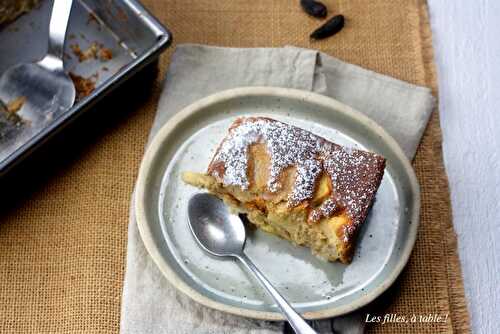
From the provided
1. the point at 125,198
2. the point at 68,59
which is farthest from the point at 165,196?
the point at 68,59

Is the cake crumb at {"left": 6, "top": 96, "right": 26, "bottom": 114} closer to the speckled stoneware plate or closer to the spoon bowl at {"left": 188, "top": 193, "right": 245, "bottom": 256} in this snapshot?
the speckled stoneware plate

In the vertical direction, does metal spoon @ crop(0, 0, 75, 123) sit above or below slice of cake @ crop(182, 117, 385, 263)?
above

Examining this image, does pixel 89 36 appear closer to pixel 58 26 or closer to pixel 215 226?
pixel 58 26

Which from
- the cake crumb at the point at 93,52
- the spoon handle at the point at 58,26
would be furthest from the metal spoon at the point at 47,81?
the cake crumb at the point at 93,52

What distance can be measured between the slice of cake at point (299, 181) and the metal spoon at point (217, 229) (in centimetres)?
9

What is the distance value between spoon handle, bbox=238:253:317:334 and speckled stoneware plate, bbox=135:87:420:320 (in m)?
0.06

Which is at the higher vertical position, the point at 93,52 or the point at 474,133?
the point at 93,52

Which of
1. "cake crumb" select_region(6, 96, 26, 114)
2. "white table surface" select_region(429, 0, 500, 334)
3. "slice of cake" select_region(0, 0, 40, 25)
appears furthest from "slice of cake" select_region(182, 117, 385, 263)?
"slice of cake" select_region(0, 0, 40, 25)

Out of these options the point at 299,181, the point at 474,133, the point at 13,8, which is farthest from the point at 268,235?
the point at 13,8

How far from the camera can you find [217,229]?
2.30m

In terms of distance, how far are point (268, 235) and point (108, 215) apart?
2.22 ft

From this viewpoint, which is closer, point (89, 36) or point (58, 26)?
point (58, 26)

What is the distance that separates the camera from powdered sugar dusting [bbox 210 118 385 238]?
2115mm

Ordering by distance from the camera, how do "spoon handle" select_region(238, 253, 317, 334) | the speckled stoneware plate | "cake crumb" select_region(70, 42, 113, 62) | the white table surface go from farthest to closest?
"cake crumb" select_region(70, 42, 113, 62)
the white table surface
the speckled stoneware plate
"spoon handle" select_region(238, 253, 317, 334)
